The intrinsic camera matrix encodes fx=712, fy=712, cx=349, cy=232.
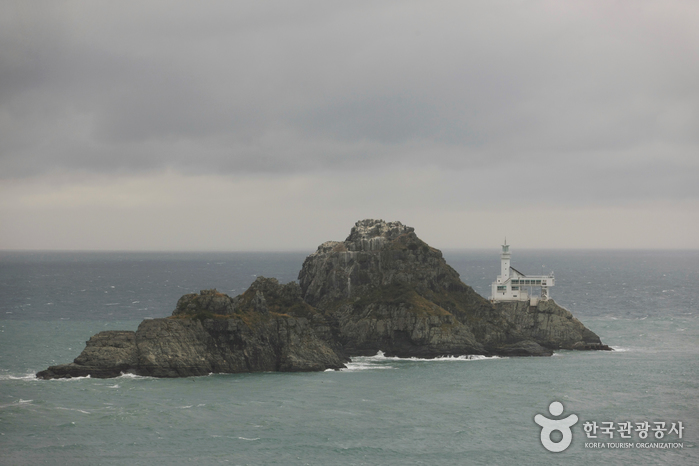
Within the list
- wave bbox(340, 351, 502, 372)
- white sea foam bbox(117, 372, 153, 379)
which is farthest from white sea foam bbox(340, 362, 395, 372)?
white sea foam bbox(117, 372, 153, 379)

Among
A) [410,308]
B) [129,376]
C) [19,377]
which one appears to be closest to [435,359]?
[410,308]

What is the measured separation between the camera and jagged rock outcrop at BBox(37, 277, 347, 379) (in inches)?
3329

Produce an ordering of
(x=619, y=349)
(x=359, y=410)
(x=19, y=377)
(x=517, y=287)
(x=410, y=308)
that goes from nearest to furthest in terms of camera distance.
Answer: (x=359, y=410), (x=19, y=377), (x=410, y=308), (x=619, y=349), (x=517, y=287)

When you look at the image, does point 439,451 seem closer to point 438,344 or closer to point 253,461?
point 253,461

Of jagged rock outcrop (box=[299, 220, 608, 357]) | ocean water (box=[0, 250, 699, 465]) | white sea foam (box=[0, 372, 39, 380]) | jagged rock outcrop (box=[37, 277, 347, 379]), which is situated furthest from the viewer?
jagged rock outcrop (box=[299, 220, 608, 357])

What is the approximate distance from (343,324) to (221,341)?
1050 inches

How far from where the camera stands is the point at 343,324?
370 feet

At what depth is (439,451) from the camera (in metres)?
59.0

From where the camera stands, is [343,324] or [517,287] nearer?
[343,324]

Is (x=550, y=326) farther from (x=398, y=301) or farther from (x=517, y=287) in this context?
(x=398, y=301)

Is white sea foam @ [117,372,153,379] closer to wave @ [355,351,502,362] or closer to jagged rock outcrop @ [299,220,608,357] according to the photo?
jagged rock outcrop @ [299,220,608,357]

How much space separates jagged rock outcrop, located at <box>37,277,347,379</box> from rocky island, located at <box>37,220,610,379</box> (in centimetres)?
13

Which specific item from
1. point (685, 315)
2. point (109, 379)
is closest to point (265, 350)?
point (109, 379)

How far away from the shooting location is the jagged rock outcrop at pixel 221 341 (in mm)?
84562
